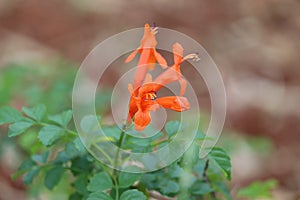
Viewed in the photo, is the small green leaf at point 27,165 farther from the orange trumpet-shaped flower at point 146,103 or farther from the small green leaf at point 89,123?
the orange trumpet-shaped flower at point 146,103

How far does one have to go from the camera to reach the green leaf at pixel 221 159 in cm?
127

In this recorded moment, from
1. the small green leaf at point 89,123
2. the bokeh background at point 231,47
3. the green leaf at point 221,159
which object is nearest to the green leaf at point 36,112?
the small green leaf at point 89,123

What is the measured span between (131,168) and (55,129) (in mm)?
205

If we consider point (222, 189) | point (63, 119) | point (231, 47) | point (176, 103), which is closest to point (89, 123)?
point (63, 119)

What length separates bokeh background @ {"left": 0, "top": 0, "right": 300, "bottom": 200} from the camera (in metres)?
3.36

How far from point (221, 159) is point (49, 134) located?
39 cm

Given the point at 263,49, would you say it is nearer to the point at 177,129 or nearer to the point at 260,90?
the point at 260,90

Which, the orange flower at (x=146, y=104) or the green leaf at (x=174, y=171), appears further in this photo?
the green leaf at (x=174, y=171)

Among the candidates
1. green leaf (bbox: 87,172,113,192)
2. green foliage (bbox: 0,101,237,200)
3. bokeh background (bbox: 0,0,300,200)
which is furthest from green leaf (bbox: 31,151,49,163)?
bokeh background (bbox: 0,0,300,200)

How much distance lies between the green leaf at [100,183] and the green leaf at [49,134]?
0.42ft

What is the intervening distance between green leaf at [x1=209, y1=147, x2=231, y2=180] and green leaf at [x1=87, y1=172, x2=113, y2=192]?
0.78 ft

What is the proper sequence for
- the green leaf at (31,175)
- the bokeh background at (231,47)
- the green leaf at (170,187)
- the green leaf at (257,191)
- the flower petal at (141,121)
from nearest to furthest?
the flower petal at (141,121)
the green leaf at (170,187)
the green leaf at (31,175)
the green leaf at (257,191)
the bokeh background at (231,47)

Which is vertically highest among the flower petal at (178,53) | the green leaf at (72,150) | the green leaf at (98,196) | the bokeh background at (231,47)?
the bokeh background at (231,47)

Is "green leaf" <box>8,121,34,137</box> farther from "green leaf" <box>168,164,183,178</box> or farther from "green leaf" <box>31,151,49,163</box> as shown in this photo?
"green leaf" <box>168,164,183,178</box>
